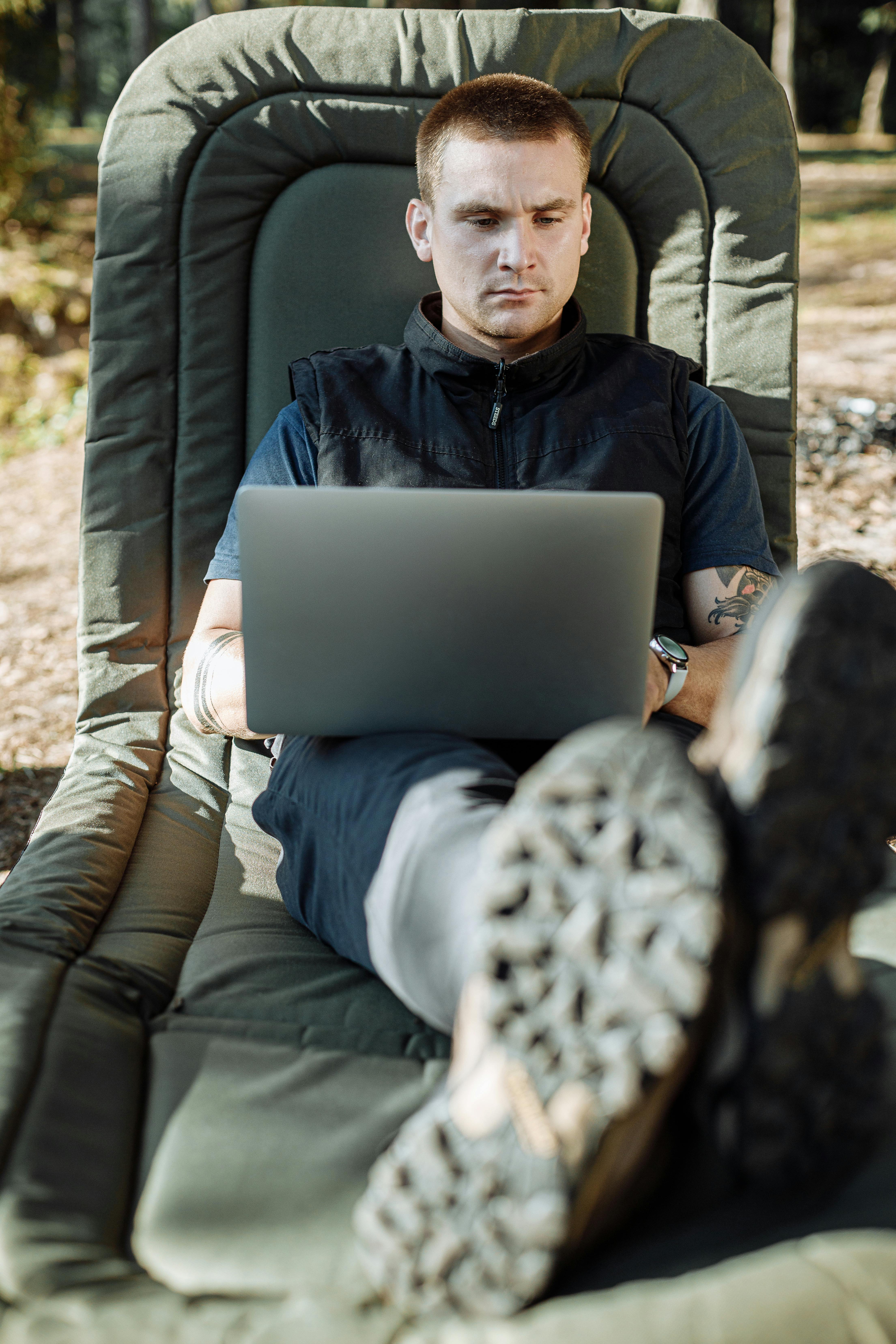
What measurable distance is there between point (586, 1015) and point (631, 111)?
6.14 ft

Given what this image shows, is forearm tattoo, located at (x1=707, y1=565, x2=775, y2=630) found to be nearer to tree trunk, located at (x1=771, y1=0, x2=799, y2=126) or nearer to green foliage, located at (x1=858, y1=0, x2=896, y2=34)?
tree trunk, located at (x1=771, y1=0, x2=799, y2=126)

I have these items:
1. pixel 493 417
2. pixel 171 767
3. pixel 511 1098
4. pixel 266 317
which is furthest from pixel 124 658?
pixel 511 1098

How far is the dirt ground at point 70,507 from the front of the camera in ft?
9.14

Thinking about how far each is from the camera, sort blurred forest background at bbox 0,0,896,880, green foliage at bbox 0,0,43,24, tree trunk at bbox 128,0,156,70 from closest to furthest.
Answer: blurred forest background at bbox 0,0,896,880 < green foliage at bbox 0,0,43,24 < tree trunk at bbox 128,0,156,70

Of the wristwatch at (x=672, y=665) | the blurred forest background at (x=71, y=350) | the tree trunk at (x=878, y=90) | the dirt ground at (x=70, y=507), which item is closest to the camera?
the wristwatch at (x=672, y=665)

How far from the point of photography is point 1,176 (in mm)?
6746

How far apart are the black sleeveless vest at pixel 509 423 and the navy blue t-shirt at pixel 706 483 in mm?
26

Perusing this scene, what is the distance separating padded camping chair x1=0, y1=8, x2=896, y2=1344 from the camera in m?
A: 1.07

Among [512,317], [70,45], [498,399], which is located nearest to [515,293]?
[512,317]

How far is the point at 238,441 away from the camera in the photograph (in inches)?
79.9

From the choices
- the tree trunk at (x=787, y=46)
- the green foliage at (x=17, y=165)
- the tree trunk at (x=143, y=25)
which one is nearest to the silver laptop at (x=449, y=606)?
the green foliage at (x=17, y=165)

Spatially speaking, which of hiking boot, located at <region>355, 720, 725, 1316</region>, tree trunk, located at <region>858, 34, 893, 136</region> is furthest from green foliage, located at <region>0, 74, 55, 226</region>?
tree trunk, located at <region>858, 34, 893, 136</region>

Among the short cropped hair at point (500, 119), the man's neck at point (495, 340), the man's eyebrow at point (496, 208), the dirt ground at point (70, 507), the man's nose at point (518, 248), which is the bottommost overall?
the dirt ground at point (70, 507)

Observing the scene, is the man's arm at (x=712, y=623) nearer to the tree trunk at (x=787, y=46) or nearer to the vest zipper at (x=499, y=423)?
the vest zipper at (x=499, y=423)
